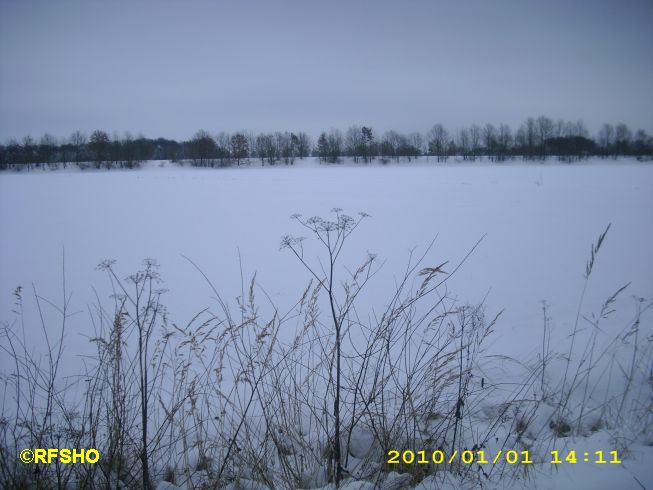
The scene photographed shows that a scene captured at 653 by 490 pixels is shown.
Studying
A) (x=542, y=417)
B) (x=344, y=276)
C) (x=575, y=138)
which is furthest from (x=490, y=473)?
(x=575, y=138)

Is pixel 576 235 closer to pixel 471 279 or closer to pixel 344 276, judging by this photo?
pixel 471 279

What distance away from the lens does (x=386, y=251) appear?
6.76m

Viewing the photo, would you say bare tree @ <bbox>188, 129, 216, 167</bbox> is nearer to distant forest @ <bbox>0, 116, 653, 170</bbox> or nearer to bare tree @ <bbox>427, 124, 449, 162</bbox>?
distant forest @ <bbox>0, 116, 653, 170</bbox>

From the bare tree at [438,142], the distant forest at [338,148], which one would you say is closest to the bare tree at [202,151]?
the distant forest at [338,148]

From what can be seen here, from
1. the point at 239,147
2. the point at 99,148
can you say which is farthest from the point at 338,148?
the point at 99,148

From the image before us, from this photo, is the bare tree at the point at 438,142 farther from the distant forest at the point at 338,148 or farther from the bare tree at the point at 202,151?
the bare tree at the point at 202,151

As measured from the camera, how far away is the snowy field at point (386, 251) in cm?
414

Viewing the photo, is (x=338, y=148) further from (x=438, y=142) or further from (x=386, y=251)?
(x=386, y=251)

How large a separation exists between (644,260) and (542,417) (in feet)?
17.6
